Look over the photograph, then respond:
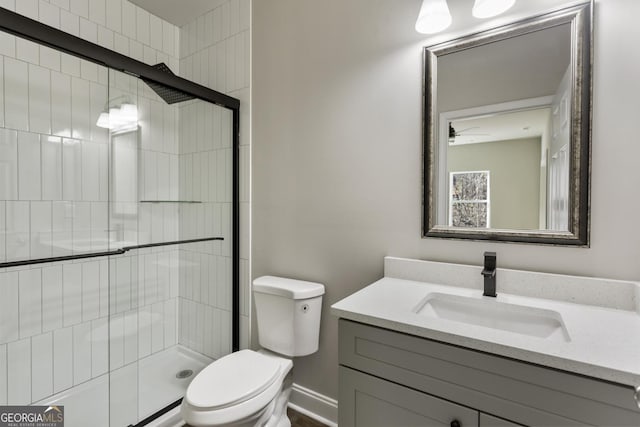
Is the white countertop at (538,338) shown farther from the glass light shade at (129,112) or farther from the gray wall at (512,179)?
the glass light shade at (129,112)

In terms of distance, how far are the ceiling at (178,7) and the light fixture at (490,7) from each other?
1719mm

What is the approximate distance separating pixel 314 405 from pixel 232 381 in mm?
643

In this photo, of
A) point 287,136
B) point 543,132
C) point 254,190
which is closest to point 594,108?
point 543,132

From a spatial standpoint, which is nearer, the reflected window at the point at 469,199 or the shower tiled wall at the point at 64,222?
the reflected window at the point at 469,199

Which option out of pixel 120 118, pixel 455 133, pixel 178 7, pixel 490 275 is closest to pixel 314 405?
pixel 490 275

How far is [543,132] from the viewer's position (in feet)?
3.93

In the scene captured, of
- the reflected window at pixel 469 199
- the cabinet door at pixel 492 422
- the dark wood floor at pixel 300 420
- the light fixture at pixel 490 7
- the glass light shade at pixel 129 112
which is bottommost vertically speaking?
the dark wood floor at pixel 300 420

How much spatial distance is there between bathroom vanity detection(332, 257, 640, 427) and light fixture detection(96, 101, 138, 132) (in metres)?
1.52

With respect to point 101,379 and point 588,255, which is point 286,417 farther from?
point 588,255

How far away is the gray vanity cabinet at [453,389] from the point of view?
0.72 metres

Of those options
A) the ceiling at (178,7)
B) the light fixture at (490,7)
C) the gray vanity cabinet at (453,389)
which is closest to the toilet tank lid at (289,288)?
the gray vanity cabinet at (453,389)

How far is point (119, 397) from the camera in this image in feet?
5.14

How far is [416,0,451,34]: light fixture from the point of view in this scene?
126cm

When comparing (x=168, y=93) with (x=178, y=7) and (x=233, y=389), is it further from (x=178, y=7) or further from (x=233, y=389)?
(x=233, y=389)
